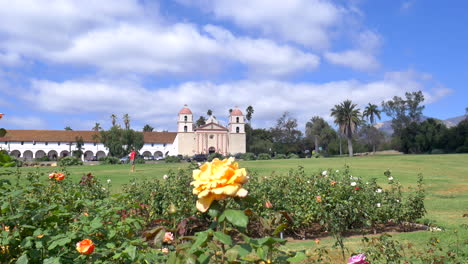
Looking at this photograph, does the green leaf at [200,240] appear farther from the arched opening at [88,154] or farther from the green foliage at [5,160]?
the arched opening at [88,154]

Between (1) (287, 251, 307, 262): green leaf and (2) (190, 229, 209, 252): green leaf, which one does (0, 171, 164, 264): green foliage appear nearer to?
(2) (190, 229, 209, 252): green leaf

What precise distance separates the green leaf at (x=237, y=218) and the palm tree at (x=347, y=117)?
64.2 meters

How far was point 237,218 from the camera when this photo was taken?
4.16 ft

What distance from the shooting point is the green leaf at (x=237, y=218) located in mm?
1243

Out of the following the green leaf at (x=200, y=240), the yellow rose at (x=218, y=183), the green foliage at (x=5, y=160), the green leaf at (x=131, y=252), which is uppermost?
the green foliage at (x=5, y=160)

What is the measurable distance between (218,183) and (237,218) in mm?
127

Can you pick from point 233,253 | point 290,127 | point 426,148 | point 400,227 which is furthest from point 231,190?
point 290,127

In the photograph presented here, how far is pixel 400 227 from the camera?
21.1 feet

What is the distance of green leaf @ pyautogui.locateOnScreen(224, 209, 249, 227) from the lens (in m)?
1.24

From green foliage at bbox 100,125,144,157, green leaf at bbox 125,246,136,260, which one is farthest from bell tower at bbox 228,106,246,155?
green leaf at bbox 125,246,136,260

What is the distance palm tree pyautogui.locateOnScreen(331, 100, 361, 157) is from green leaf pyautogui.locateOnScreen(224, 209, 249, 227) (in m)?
64.2

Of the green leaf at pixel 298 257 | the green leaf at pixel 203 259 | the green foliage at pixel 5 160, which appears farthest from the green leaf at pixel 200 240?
the green foliage at pixel 5 160

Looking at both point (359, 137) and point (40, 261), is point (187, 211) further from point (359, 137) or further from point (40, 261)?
point (359, 137)

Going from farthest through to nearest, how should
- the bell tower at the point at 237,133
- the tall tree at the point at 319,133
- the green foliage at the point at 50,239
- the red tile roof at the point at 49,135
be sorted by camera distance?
the tall tree at the point at 319,133 → the bell tower at the point at 237,133 → the red tile roof at the point at 49,135 → the green foliage at the point at 50,239
